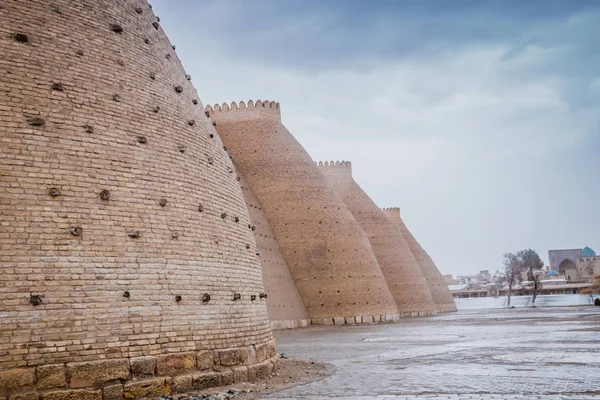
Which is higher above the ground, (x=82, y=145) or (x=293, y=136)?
(x=293, y=136)

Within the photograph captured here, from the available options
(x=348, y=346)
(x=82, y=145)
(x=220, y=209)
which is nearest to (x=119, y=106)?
(x=82, y=145)

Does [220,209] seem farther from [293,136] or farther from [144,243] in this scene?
[293,136]

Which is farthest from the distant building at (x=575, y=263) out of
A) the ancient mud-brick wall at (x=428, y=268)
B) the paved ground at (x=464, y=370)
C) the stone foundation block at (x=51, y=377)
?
the stone foundation block at (x=51, y=377)

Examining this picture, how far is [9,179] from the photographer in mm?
→ 9352

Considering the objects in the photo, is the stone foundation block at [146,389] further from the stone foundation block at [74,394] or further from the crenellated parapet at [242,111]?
the crenellated parapet at [242,111]

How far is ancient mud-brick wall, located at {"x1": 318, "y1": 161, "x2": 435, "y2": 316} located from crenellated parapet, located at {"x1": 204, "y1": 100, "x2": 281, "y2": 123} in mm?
10547

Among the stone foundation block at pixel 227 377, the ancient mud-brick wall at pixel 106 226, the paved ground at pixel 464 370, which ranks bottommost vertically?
the paved ground at pixel 464 370

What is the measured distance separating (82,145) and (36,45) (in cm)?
176

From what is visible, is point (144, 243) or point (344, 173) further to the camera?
point (344, 173)

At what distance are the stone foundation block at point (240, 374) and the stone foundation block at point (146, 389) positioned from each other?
1.60 metres

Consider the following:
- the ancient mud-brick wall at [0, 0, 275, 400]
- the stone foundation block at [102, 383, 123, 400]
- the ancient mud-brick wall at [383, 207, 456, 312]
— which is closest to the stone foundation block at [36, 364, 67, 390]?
the ancient mud-brick wall at [0, 0, 275, 400]

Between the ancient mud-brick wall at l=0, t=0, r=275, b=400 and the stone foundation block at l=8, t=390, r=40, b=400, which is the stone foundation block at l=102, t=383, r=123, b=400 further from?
the stone foundation block at l=8, t=390, r=40, b=400

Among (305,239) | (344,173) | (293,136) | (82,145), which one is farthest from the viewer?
(344,173)

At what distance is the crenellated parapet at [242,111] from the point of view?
42000mm
